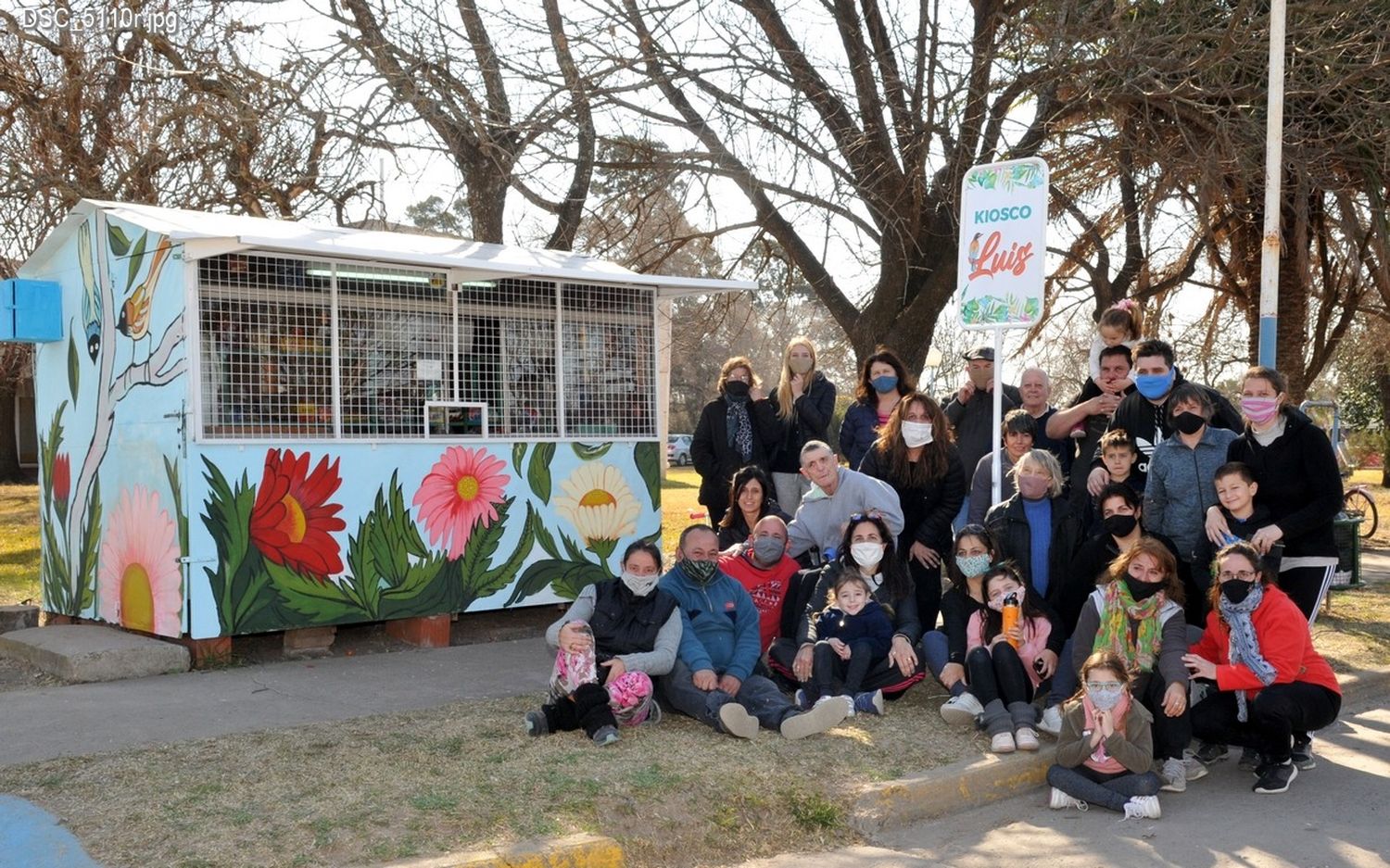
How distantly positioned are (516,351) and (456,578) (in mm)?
1730

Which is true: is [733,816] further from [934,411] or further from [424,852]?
[934,411]

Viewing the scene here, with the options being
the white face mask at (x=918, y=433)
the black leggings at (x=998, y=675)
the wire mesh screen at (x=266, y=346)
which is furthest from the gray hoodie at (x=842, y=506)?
the wire mesh screen at (x=266, y=346)

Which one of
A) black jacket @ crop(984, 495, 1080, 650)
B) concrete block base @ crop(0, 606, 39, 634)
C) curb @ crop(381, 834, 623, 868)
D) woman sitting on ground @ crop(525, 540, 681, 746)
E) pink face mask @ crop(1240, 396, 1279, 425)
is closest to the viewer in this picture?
curb @ crop(381, 834, 623, 868)

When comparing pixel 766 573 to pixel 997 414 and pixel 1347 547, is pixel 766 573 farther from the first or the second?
pixel 1347 547

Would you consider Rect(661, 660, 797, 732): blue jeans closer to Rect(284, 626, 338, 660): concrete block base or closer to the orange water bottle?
the orange water bottle

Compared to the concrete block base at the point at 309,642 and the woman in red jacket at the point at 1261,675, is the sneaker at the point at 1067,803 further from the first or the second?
the concrete block base at the point at 309,642

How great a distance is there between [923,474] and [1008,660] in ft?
5.78

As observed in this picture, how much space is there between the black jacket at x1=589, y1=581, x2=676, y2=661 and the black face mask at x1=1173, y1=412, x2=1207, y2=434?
305 cm

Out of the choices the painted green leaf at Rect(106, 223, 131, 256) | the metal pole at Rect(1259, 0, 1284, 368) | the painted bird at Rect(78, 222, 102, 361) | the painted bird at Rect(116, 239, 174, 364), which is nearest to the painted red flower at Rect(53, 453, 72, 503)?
the painted bird at Rect(78, 222, 102, 361)

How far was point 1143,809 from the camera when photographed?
5875 mm

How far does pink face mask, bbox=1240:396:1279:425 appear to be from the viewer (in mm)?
7098

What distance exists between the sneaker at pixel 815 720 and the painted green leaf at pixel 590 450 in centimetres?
381

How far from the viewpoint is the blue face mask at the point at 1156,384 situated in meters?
7.83

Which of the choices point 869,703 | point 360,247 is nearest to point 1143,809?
point 869,703
